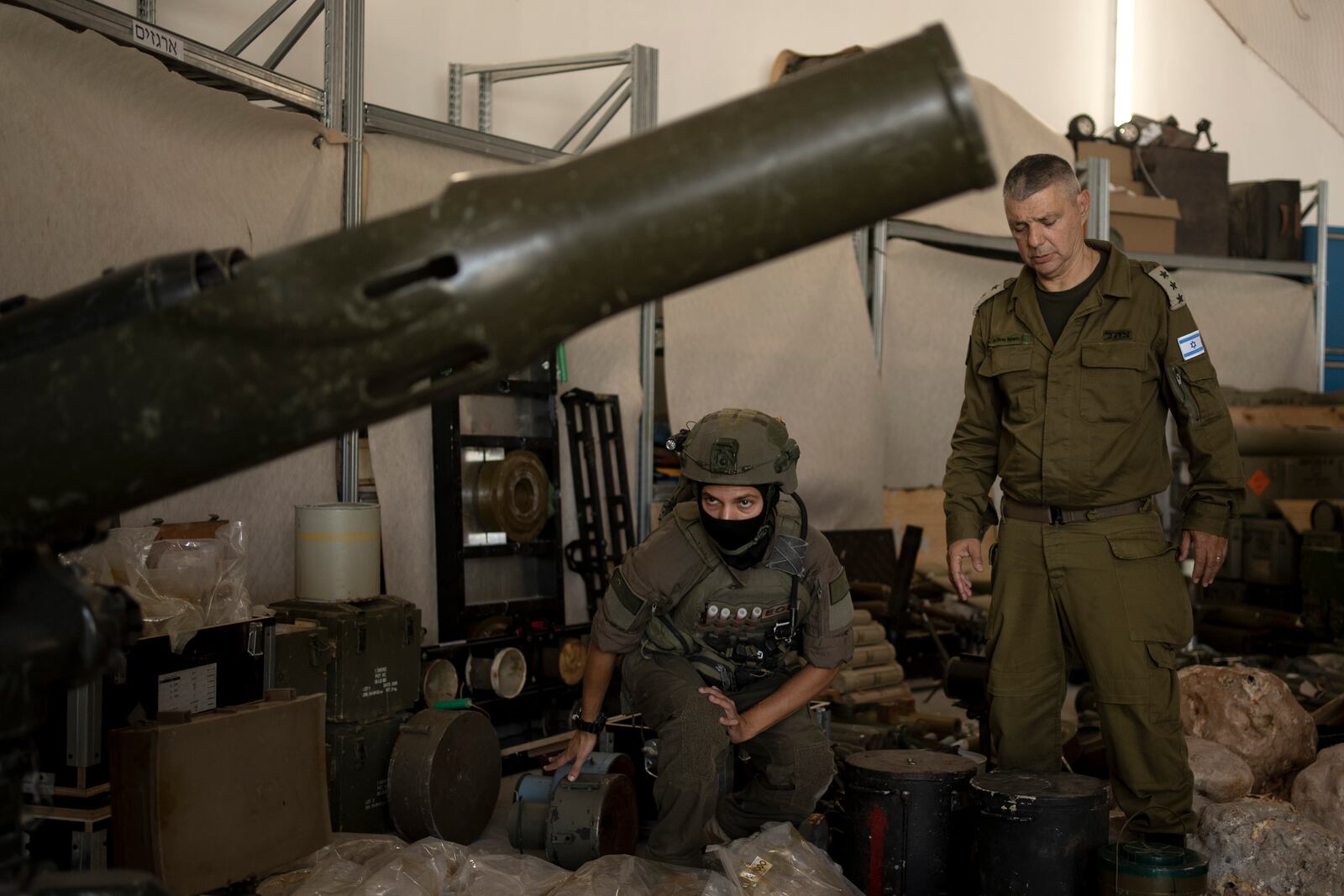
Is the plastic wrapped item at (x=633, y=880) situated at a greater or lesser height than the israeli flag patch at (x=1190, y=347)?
lesser

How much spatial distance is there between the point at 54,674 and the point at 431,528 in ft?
13.0

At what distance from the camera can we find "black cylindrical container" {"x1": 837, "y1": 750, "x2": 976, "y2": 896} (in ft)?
10.7

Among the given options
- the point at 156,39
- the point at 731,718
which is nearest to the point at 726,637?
the point at 731,718

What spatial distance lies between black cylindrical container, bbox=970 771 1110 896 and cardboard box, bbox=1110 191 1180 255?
5542 mm

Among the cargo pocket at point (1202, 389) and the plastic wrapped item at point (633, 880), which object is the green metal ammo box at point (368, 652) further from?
the cargo pocket at point (1202, 389)

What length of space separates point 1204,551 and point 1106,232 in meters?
4.55

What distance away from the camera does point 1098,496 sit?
11.0ft

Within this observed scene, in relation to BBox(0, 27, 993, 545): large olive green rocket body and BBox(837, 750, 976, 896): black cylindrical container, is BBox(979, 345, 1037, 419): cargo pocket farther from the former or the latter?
BBox(0, 27, 993, 545): large olive green rocket body

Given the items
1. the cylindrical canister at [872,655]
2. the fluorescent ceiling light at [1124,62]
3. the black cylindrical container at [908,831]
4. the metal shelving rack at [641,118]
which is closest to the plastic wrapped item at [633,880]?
the black cylindrical container at [908,831]

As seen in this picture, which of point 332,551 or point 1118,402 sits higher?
point 1118,402

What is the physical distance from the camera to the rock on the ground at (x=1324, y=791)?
383 cm

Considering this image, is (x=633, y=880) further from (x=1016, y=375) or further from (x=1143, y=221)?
(x=1143, y=221)

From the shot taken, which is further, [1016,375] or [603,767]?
[603,767]

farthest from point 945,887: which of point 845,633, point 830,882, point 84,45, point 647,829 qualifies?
point 84,45
